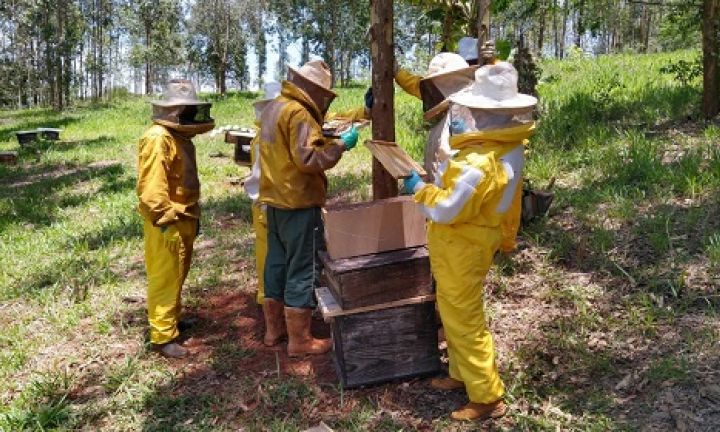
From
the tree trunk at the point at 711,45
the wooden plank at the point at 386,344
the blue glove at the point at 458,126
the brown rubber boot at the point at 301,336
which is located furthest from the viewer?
the tree trunk at the point at 711,45

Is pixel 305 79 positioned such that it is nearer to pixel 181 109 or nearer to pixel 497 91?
pixel 181 109

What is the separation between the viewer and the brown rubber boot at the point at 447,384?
12.8 feet

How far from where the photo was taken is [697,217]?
16.9 feet

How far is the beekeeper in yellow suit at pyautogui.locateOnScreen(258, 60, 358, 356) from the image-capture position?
4.11 m

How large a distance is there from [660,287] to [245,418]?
3.18 meters

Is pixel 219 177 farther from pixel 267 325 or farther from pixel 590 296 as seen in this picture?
pixel 590 296

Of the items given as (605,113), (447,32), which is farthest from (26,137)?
(605,113)

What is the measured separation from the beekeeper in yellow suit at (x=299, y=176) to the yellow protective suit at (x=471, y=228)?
94 centimetres

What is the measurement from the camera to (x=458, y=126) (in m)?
3.48

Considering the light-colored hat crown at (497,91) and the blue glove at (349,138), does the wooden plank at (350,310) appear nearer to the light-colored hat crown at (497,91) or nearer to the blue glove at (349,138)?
the blue glove at (349,138)

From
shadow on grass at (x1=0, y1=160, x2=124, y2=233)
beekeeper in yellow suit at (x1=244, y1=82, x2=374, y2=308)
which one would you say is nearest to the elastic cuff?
beekeeper in yellow suit at (x1=244, y1=82, x2=374, y2=308)

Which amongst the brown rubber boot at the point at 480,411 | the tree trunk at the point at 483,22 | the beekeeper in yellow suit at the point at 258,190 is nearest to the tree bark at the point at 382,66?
the beekeeper in yellow suit at the point at 258,190

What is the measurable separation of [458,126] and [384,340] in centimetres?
151

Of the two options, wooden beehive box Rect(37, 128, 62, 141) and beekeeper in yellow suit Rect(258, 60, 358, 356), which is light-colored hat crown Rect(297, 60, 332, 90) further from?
wooden beehive box Rect(37, 128, 62, 141)
